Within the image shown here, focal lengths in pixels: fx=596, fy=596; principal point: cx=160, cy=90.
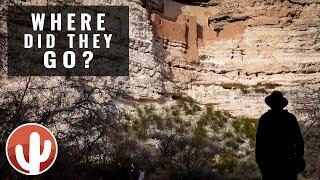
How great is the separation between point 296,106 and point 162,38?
322 inches

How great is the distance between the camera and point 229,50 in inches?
1328

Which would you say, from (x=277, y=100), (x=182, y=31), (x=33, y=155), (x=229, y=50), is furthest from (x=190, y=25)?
(x=33, y=155)

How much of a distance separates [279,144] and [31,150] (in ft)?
7.08

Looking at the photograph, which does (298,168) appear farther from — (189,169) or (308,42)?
(308,42)

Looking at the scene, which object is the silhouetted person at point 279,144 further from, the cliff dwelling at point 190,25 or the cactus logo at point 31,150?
the cliff dwelling at point 190,25

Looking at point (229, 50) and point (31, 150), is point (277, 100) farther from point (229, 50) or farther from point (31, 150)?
point (229, 50)

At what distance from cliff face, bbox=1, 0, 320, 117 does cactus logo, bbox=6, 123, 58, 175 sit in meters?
23.5

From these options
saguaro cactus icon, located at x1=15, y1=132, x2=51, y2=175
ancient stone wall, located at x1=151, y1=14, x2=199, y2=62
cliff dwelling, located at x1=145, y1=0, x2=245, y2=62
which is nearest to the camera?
saguaro cactus icon, located at x1=15, y1=132, x2=51, y2=175

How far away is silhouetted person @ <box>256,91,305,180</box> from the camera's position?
5234 millimetres

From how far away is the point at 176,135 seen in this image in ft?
74.3

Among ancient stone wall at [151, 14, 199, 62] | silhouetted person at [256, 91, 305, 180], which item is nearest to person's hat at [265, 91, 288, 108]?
silhouetted person at [256, 91, 305, 180]

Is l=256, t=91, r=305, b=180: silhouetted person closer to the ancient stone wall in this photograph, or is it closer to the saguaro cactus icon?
the saguaro cactus icon

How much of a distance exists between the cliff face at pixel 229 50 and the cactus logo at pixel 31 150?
77.2 feet

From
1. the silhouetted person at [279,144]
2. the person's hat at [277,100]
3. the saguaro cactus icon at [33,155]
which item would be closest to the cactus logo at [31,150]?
the saguaro cactus icon at [33,155]
